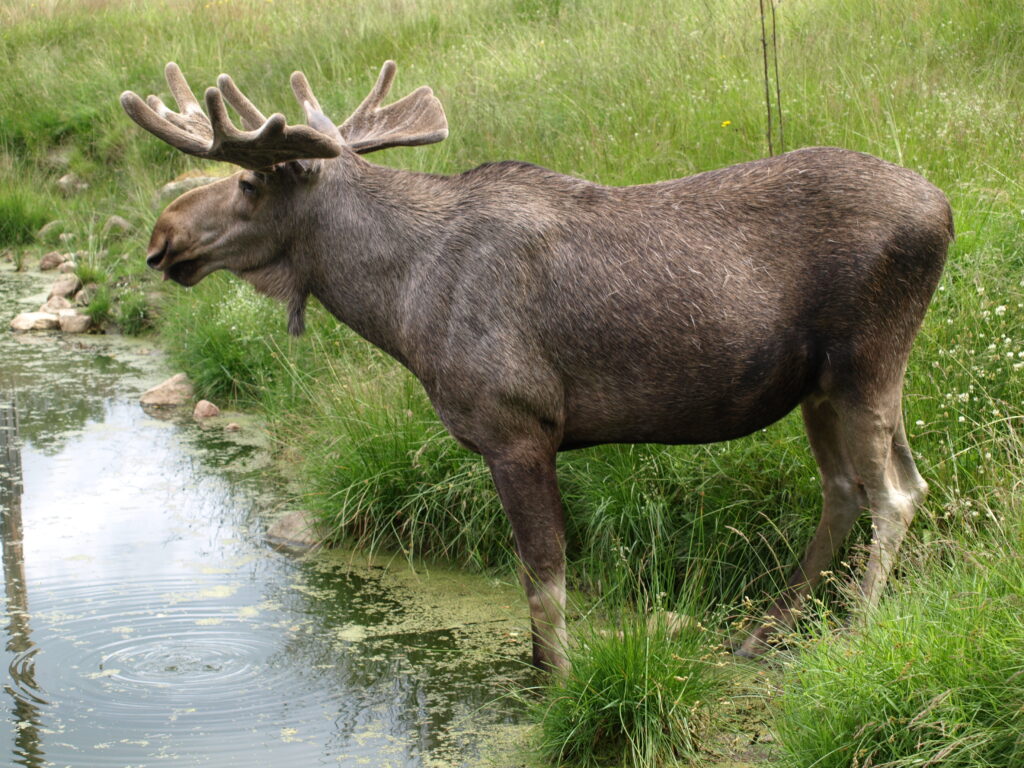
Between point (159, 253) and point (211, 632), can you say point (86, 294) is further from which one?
point (159, 253)

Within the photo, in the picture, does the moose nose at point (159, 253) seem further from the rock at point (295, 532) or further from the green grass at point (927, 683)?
the green grass at point (927, 683)

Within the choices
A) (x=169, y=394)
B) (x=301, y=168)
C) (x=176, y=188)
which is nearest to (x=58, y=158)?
(x=176, y=188)

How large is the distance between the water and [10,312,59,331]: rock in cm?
298

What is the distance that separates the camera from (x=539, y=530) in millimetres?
4340

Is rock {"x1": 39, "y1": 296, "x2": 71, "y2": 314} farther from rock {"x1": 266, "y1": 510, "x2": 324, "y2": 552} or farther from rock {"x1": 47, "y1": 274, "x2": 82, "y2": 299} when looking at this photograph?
rock {"x1": 266, "y1": 510, "x2": 324, "y2": 552}

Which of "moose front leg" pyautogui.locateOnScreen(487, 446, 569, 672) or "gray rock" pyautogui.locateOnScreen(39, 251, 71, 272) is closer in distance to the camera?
"moose front leg" pyautogui.locateOnScreen(487, 446, 569, 672)

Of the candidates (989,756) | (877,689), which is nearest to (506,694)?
(877,689)

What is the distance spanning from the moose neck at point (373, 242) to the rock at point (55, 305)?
6997 millimetres

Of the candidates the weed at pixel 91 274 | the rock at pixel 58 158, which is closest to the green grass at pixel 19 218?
the rock at pixel 58 158

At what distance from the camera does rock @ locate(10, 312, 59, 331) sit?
413 inches

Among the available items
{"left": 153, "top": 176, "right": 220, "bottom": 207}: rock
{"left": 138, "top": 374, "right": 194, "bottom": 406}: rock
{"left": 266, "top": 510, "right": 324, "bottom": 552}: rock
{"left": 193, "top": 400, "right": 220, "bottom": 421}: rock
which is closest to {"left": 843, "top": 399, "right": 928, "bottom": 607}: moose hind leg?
{"left": 266, "top": 510, "right": 324, "bottom": 552}: rock

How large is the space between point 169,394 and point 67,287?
311 cm

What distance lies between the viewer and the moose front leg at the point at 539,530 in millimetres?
4301

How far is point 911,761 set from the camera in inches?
123
